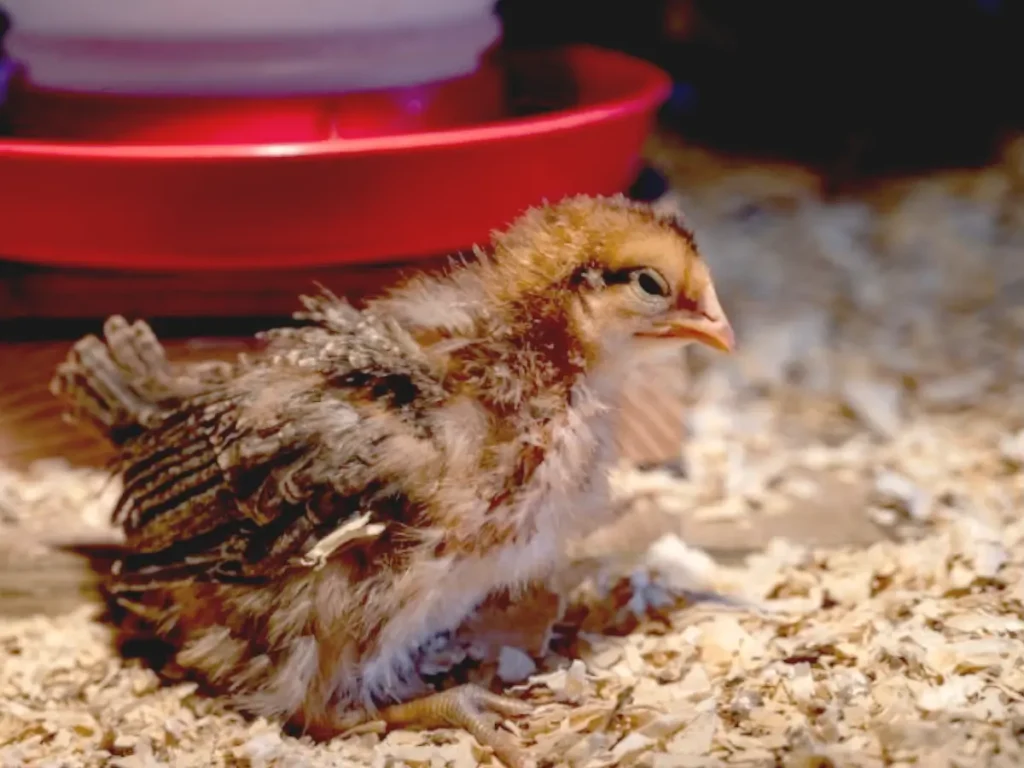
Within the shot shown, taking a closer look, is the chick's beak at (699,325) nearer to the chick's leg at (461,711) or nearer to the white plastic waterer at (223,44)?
the chick's leg at (461,711)

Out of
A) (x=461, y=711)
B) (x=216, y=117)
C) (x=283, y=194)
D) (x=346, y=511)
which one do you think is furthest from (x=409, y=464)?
(x=216, y=117)

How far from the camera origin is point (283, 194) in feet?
4.82

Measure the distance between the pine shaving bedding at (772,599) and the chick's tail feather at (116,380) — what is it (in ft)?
0.78

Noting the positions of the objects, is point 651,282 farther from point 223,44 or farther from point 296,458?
Result: point 223,44

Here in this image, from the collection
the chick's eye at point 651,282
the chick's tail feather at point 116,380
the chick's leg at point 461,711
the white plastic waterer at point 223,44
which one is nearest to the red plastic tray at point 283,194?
the chick's tail feather at point 116,380

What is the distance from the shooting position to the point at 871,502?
178 cm

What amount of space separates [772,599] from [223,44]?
1.01 m

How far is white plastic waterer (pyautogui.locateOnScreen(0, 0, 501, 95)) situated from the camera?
1.63 meters

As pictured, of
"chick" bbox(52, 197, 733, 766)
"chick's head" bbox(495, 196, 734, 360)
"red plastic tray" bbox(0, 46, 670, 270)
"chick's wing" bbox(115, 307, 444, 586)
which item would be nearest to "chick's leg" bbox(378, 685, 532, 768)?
"chick" bbox(52, 197, 733, 766)

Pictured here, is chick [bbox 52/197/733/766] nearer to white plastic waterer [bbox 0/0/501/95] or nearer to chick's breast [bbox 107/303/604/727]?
chick's breast [bbox 107/303/604/727]

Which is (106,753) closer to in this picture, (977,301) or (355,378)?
(355,378)

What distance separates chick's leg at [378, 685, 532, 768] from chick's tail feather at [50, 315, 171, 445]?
46 cm

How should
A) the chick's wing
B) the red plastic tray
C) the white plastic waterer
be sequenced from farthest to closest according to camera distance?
the white plastic waterer
the red plastic tray
the chick's wing

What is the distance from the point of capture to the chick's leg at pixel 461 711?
1258mm
